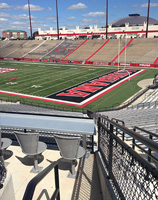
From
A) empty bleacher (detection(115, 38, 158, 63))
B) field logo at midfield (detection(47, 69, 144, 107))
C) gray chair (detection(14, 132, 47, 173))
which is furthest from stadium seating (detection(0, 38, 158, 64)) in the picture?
gray chair (detection(14, 132, 47, 173))

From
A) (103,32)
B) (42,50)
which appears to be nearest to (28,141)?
(42,50)

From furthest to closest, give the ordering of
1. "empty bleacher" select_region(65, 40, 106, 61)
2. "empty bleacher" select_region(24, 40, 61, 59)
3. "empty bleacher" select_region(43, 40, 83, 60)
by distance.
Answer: "empty bleacher" select_region(24, 40, 61, 59), "empty bleacher" select_region(43, 40, 83, 60), "empty bleacher" select_region(65, 40, 106, 61)

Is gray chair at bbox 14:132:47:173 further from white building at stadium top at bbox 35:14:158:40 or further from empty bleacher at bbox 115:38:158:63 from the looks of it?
white building at stadium top at bbox 35:14:158:40

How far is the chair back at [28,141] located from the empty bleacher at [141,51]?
4824cm

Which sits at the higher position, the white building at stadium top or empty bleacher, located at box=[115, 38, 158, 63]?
the white building at stadium top

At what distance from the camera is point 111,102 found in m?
22.0

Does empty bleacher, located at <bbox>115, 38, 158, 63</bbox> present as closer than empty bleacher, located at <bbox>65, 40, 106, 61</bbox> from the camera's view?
Yes

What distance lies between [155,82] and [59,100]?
14.1 meters

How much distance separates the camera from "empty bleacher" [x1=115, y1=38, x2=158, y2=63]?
163 feet

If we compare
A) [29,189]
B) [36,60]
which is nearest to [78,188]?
[29,189]

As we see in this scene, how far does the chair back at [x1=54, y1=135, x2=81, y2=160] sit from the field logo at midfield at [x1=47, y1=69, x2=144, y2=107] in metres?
17.4

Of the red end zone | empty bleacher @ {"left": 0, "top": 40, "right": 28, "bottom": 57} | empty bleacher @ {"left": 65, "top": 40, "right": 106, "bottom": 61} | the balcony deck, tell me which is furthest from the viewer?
empty bleacher @ {"left": 0, "top": 40, "right": 28, "bottom": 57}

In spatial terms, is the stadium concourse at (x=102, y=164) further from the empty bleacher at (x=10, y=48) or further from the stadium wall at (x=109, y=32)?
the stadium wall at (x=109, y=32)

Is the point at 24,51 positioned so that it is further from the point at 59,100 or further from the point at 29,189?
the point at 29,189
